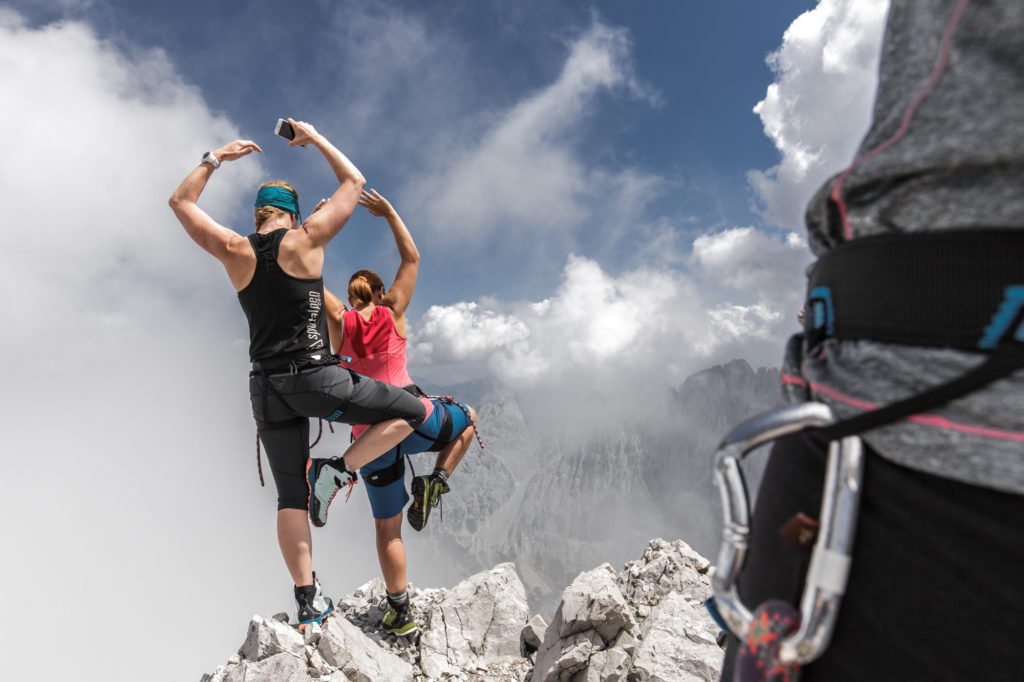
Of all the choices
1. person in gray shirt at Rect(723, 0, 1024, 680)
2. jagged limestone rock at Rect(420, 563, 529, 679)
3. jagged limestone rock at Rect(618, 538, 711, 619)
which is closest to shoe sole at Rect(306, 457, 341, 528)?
jagged limestone rock at Rect(420, 563, 529, 679)

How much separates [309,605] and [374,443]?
1.84 m

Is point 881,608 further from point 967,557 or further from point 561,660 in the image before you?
point 561,660

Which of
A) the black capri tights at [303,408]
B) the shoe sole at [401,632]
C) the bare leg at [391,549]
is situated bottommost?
the shoe sole at [401,632]

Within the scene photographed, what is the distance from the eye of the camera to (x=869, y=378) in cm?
89

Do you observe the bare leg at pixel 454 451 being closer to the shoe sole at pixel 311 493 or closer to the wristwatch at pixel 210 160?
the shoe sole at pixel 311 493

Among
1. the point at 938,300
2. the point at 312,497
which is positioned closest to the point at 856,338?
the point at 938,300

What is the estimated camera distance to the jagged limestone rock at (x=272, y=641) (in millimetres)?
4512

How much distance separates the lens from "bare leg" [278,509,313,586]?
4.50m

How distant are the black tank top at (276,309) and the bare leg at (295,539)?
143cm

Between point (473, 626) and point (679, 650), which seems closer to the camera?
point (679, 650)

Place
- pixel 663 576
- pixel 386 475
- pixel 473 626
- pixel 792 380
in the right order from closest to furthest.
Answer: pixel 792 380 → pixel 386 475 → pixel 473 626 → pixel 663 576

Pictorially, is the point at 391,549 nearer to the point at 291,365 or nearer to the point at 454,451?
the point at 454,451


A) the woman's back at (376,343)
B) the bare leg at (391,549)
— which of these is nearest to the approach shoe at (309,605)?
the bare leg at (391,549)

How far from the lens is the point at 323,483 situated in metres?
4.38
